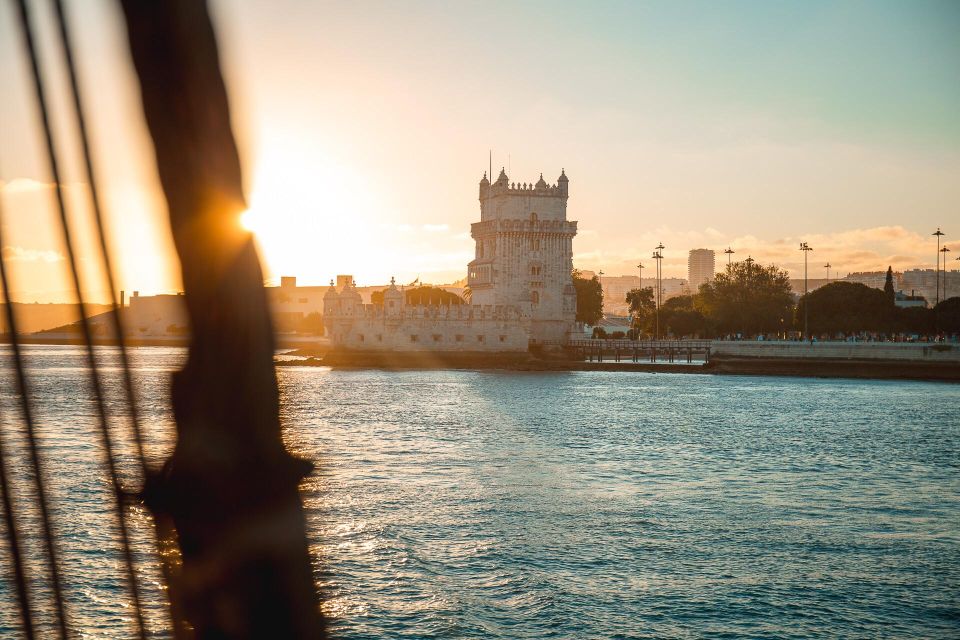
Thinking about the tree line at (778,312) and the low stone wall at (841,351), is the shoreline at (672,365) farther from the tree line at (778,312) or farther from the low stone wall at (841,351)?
the tree line at (778,312)

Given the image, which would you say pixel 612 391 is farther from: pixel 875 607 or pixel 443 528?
pixel 875 607

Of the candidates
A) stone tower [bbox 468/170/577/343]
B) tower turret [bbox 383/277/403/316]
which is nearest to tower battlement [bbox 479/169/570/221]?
stone tower [bbox 468/170/577/343]

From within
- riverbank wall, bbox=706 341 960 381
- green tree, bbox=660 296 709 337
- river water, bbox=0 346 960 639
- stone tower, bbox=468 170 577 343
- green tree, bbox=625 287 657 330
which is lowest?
riverbank wall, bbox=706 341 960 381

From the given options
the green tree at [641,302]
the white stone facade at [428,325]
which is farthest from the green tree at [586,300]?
the white stone facade at [428,325]

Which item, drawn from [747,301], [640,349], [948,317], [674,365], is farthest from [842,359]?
[747,301]

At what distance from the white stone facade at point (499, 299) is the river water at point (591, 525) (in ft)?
121

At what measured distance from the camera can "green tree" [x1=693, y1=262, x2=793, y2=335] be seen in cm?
9162

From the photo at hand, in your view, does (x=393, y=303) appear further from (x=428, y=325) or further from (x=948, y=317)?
(x=948, y=317)

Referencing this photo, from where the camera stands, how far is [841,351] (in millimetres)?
68188

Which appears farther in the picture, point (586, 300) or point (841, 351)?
point (586, 300)

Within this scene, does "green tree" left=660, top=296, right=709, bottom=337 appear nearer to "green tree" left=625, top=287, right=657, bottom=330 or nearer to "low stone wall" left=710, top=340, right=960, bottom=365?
"green tree" left=625, top=287, right=657, bottom=330

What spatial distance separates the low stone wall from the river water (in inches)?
1058

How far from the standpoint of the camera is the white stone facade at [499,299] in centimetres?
7706

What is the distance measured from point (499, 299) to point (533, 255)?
4.87 meters
